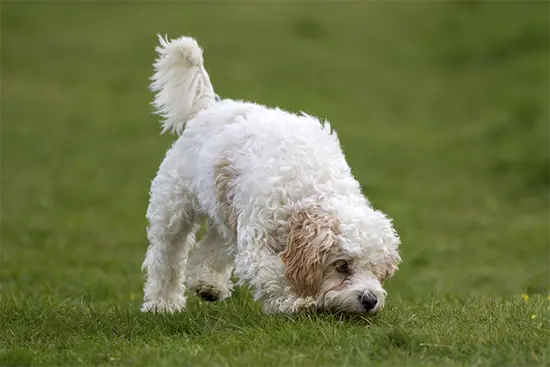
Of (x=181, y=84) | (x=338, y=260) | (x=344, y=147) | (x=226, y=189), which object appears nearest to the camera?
(x=338, y=260)

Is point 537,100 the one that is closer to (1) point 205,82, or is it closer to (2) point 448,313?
(1) point 205,82

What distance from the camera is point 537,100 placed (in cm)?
2031

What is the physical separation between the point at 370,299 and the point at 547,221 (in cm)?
915

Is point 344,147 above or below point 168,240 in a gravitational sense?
above

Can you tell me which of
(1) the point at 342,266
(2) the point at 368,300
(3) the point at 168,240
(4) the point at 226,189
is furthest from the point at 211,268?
(2) the point at 368,300

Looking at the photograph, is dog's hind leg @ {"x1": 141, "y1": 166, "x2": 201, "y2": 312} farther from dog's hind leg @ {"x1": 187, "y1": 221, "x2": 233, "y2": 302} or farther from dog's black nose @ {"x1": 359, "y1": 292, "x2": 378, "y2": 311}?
dog's black nose @ {"x1": 359, "y1": 292, "x2": 378, "y2": 311}

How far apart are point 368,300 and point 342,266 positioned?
31 cm

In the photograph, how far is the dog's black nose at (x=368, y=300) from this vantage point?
6.43 meters

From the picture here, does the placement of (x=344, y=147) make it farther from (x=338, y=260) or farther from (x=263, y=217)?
(x=338, y=260)

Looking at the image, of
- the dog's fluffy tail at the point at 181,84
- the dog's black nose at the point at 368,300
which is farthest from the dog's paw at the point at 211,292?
the dog's black nose at the point at 368,300

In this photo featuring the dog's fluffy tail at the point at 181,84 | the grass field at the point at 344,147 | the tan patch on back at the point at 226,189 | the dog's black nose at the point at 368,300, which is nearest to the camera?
the grass field at the point at 344,147

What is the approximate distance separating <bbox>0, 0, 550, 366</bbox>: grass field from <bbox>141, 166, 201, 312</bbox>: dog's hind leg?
251 mm

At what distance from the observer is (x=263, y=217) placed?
6.84 meters

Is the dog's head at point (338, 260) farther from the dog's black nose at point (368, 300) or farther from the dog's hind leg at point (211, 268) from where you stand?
the dog's hind leg at point (211, 268)
